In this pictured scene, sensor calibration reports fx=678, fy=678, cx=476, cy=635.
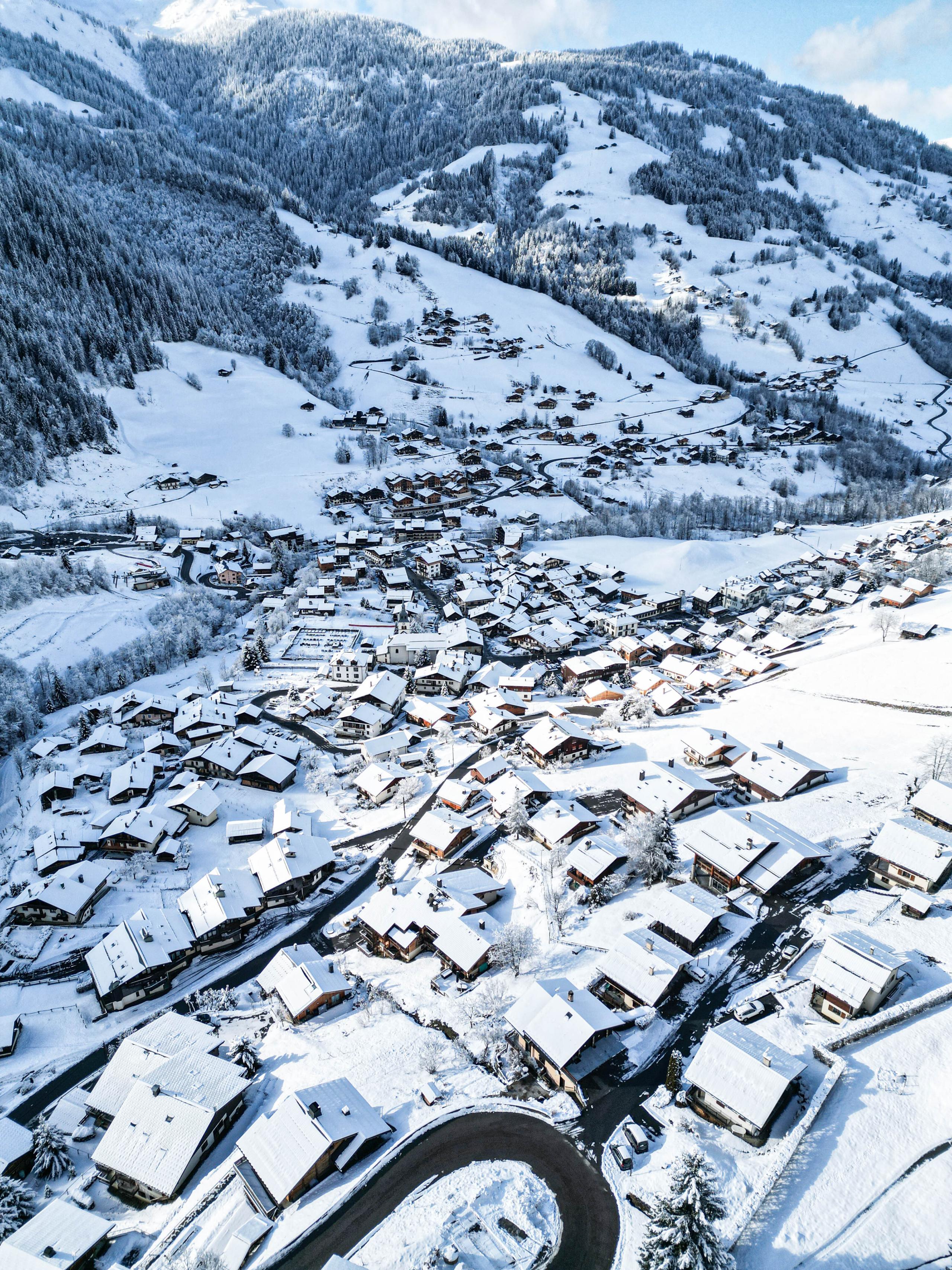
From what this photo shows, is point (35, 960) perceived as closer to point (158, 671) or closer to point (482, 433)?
point (158, 671)

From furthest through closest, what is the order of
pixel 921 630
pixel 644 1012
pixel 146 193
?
pixel 146 193 → pixel 921 630 → pixel 644 1012

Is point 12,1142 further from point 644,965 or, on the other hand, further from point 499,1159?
point 644,965

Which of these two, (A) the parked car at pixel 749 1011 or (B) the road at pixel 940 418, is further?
(B) the road at pixel 940 418

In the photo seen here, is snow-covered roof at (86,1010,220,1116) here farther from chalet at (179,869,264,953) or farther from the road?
the road

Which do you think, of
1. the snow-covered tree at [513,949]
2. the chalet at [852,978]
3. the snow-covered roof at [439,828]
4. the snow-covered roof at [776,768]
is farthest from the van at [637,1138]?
the snow-covered roof at [776,768]

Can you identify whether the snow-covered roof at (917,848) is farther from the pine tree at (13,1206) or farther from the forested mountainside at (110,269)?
the forested mountainside at (110,269)

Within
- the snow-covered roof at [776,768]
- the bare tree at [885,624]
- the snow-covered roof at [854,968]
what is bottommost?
the snow-covered roof at [854,968]

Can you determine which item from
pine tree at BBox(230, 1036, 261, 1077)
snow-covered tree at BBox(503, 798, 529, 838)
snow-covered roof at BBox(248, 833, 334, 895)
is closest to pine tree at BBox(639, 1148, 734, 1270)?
pine tree at BBox(230, 1036, 261, 1077)

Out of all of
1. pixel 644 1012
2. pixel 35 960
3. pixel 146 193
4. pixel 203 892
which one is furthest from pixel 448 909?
pixel 146 193
